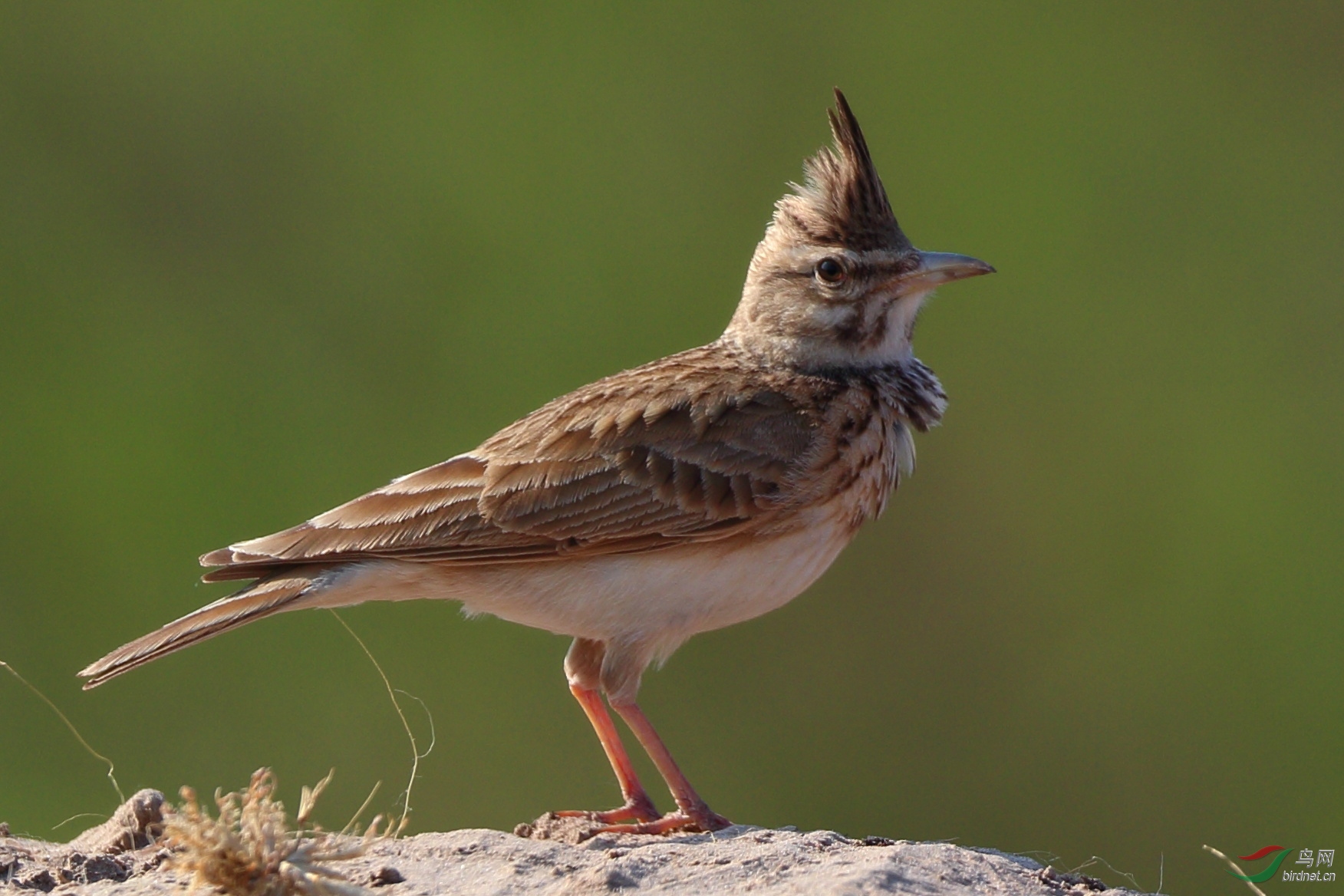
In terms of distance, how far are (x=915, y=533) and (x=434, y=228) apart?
447 cm

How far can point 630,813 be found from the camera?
6.80m

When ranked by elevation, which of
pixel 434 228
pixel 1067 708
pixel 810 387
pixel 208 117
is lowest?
pixel 1067 708

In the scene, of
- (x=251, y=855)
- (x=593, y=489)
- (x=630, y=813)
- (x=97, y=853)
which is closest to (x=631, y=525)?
(x=593, y=489)

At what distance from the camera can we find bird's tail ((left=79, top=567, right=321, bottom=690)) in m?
6.45

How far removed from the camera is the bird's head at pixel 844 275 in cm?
767

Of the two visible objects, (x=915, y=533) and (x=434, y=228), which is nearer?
(x=915, y=533)

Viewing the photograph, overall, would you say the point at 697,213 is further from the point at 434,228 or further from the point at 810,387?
the point at 810,387

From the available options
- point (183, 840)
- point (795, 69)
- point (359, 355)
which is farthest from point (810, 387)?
point (795, 69)

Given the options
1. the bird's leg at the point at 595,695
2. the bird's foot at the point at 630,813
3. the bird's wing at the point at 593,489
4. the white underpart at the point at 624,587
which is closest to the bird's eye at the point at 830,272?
the bird's wing at the point at 593,489

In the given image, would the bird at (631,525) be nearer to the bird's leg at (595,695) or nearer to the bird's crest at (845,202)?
the bird's leg at (595,695)

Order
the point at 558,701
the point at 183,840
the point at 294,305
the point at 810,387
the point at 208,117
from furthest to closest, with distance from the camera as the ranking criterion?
the point at 208,117 < the point at 294,305 < the point at 558,701 < the point at 810,387 < the point at 183,840

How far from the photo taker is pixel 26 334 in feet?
45.7

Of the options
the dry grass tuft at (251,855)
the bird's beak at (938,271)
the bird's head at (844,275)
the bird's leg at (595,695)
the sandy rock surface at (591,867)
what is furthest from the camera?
the bird's head at (844,275)

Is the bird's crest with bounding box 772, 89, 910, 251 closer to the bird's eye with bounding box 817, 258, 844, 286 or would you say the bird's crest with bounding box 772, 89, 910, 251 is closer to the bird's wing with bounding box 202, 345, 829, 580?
the bird's eye with bounding box 817, 258, 844, 286
